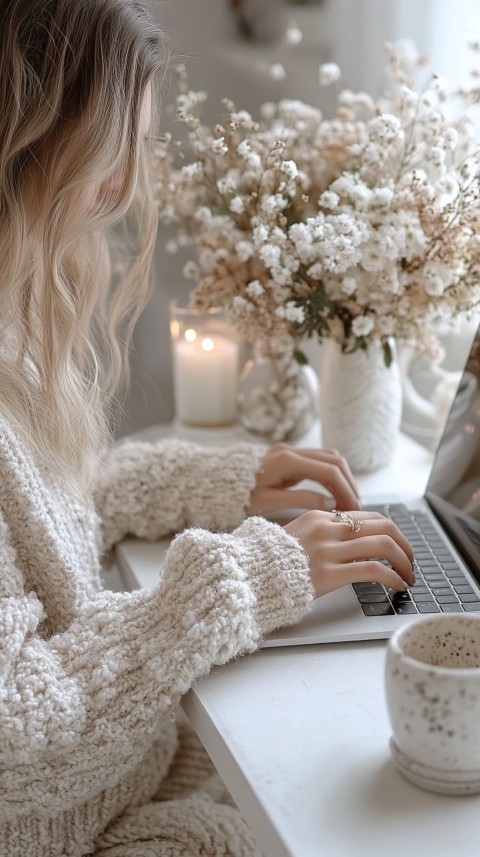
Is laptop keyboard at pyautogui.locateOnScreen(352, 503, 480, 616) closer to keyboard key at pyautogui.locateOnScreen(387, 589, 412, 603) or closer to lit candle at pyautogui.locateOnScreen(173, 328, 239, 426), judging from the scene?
keyboard key at pyautogui.locateOnScreen(387, 589, 412, 603)

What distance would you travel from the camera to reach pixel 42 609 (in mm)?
779

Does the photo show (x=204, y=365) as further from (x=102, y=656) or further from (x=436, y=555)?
(x=102, y=656)

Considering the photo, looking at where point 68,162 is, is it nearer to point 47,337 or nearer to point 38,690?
point 47,337

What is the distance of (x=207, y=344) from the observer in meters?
1.28

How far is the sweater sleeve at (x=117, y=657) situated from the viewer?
0.69 m

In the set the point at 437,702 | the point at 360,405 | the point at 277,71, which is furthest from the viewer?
the point at 277,71

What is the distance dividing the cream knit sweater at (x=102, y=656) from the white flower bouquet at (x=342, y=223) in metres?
0.30

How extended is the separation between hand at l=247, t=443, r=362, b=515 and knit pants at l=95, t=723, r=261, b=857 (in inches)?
11.5

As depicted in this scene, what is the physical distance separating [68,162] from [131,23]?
0.13 m

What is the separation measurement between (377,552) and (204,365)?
0.53 metres

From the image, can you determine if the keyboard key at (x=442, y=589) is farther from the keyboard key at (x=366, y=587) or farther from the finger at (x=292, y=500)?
the finger at (x=292, y=500)

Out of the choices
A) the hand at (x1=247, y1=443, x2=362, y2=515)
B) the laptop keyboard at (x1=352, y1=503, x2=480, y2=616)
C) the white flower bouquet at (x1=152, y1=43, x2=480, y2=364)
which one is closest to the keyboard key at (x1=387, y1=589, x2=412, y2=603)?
the laptop keyboard at (x1=352, y1=503, x2=480, y2=616)

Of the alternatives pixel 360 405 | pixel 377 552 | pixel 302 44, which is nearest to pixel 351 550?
pixel 377 552

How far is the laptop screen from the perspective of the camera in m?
0.92
